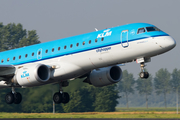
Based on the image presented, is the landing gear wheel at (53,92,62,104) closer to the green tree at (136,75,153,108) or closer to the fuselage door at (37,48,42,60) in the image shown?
the fuselage door at (37,48,42,60)

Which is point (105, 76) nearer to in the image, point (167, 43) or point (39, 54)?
point (39, 54)

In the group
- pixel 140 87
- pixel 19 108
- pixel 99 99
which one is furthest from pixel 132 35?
pixel 140 87

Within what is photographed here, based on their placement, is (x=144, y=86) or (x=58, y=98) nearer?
(x=58, y=98)

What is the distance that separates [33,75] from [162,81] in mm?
169639

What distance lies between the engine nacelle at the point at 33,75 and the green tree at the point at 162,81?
162 metres

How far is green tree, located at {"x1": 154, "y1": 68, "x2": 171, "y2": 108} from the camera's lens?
187 m

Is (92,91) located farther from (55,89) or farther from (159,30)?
(159,30)

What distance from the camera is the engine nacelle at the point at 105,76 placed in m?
31.9

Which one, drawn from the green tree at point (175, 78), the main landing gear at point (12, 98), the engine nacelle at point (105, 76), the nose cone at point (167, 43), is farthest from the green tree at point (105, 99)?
the green tree at point (175, 78)

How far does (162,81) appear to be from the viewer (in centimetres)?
19050

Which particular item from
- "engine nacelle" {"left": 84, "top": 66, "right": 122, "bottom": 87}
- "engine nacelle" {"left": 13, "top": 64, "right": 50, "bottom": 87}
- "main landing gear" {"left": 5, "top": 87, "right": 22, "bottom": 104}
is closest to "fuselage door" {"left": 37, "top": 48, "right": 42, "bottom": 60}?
"engine nacelle" {"left": 13, "top": 64, "right": 50, "bottom": 87}

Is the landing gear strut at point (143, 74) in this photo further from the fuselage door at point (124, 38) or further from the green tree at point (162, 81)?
the green tree at point (162, 81)

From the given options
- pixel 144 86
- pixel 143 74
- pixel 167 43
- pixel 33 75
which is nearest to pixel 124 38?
pixel 143 74

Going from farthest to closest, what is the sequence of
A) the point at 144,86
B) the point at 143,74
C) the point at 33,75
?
the point at 144,86, the point at 33,75, the point at 143,74
